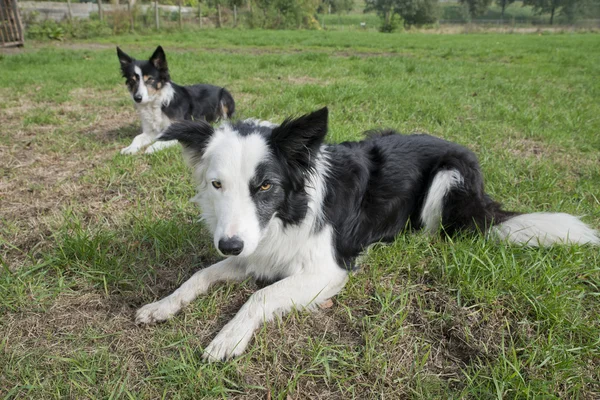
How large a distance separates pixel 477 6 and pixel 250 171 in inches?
3225

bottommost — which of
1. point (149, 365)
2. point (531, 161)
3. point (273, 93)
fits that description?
point (149, 365)

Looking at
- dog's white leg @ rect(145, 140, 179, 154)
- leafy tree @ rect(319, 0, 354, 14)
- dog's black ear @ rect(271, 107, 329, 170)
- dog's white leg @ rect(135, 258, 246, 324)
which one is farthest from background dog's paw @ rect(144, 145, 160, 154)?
leafy tree @ rect(319, 0, 354, 14)

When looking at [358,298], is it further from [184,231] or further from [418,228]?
[184,231]

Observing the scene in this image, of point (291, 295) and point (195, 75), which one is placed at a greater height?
point (195, 75)

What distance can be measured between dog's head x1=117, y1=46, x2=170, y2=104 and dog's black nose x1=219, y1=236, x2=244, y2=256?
15.8 feet

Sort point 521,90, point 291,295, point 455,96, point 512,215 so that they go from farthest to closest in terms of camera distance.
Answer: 1. point 521,90
2. point 455,96
3. point 512,215
4. point 291,295

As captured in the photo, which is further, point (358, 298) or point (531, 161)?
point (531, 161)

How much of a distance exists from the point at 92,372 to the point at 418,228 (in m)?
2.54

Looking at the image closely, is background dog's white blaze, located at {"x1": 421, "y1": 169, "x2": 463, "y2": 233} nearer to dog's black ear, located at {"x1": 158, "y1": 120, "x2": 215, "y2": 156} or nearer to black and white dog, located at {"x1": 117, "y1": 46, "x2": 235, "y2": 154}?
dog's black ear, located at {"x1": 158, "y1": 120, "x2": 215, "y2": 156}

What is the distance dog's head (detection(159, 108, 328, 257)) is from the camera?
2.11 m

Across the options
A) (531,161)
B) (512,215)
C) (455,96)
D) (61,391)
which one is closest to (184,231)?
(61,391)

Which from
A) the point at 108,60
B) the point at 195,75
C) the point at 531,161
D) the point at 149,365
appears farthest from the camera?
the point at 108,60

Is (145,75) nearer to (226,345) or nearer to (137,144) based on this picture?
(137,144)

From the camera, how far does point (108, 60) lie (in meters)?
12.6
